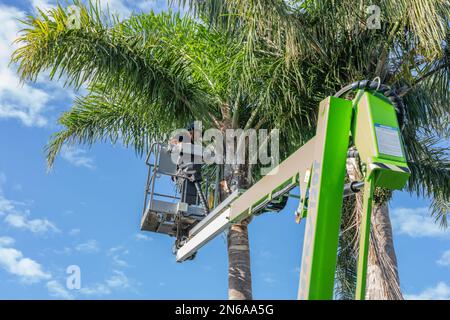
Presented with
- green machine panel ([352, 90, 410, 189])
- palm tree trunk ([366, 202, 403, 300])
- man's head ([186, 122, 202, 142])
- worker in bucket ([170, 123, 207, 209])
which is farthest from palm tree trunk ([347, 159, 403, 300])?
green machine panel ([352, 90, 410, 189])

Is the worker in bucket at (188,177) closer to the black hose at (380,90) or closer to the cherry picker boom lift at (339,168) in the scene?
the cherry picker boom lift at (339,168)

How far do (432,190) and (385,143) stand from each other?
278 inches

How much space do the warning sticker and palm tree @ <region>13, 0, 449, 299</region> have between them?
4.21 m

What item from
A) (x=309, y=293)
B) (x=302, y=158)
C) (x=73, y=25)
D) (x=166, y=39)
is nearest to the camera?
(x=309, y=293)

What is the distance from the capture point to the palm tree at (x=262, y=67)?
31.3 feet

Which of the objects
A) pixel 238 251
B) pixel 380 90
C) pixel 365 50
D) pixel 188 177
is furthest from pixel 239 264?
pixel 380 90

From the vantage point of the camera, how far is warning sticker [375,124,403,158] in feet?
15.8

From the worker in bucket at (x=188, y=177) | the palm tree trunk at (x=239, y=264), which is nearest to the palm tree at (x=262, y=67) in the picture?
the palm tree trunk at (x=239, y=264)

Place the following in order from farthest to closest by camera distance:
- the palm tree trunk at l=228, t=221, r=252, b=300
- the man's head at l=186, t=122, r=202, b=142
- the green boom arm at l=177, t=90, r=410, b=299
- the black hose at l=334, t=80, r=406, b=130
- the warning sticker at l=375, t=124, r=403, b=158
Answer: the man's head at l=186, t=122, r=202, b=142 < the palm tree trunk at l=228, t=221, r=252, b=300 < the black hose at l=334, t=80, r=406, b=130 < the warning sticker at l=375, t=124, r=403, b=158 < the green boom arm at l=177, t=90, r=410, b=299

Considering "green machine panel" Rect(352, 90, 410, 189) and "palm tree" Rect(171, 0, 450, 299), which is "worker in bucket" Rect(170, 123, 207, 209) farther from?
"green machine panel" Rect(352, 90, 410, 189)

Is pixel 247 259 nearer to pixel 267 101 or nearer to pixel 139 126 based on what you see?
pixel 267 101

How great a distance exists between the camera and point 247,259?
404 inches

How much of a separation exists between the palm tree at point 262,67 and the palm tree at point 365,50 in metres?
0.02
